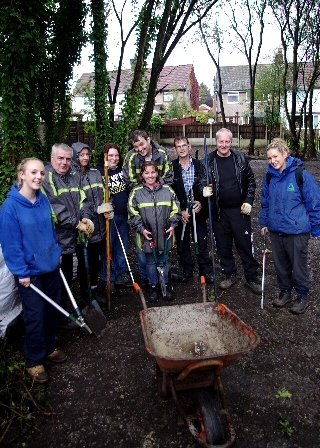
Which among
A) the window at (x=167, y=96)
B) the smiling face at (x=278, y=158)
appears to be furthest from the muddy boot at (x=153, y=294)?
the window at (x=167, y=96)

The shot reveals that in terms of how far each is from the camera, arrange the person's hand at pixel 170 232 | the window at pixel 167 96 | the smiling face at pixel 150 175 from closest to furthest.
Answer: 1. the smiling face at pixel 150 175
2. the person's hand at pixel 170 232
3. the window at pixel 167 96

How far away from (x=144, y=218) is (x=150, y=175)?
532 mm

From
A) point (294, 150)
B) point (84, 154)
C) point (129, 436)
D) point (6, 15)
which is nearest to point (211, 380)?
point (129, 436)

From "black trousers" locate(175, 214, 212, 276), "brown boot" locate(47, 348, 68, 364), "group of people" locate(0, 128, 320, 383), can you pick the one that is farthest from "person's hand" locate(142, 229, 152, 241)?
"brown boot" locate(47, 348, 68, 364)

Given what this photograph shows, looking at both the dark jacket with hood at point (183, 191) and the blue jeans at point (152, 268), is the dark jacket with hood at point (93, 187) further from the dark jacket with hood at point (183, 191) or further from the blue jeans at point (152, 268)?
the dark jacket with hood at point (183, 191)

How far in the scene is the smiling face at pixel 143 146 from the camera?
5055 millimetres

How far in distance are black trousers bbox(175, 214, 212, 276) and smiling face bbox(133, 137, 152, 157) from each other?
1095mm

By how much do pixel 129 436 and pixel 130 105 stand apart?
24.3 feet

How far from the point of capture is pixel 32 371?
11.6ft

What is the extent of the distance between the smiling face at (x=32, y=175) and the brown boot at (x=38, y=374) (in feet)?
5.28

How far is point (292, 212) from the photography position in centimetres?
441

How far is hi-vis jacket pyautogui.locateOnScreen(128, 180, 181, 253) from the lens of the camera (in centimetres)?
484

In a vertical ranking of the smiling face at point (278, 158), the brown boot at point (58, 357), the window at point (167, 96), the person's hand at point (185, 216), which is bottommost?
the brown boot at point (58, 357)

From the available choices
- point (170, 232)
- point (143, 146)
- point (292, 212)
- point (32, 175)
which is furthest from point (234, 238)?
point (32, 175)
